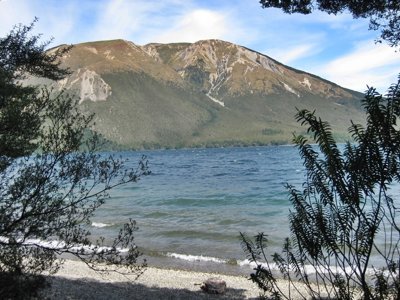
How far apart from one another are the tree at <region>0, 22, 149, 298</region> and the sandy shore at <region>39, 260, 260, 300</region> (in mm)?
4988

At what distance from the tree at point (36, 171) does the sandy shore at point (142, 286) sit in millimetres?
4988

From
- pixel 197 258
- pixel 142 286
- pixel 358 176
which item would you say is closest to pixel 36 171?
pixel 358 176

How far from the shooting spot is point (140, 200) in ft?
144

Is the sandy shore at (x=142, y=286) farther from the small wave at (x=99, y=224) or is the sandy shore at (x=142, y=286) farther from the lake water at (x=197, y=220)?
the small wave at (x=99, y=224)

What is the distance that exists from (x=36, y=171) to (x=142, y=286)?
9.20m

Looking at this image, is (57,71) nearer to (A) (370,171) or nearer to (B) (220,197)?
(A) (370,171)

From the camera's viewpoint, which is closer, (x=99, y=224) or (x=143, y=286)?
(x=143, y=286)

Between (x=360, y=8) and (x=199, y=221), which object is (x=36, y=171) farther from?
(x=199, y=221)

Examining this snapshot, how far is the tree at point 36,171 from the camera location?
Result: 6.44m

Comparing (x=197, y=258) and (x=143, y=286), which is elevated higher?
(x=143, y=286)

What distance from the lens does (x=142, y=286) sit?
14.8 m

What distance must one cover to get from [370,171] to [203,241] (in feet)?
70.0

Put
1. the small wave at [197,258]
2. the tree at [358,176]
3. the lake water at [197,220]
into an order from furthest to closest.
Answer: the lake water at [197,220]
the small wave at [197,258]
the tree at [358,176]

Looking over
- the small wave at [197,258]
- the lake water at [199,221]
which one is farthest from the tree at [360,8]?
the small wave at [197,258]
